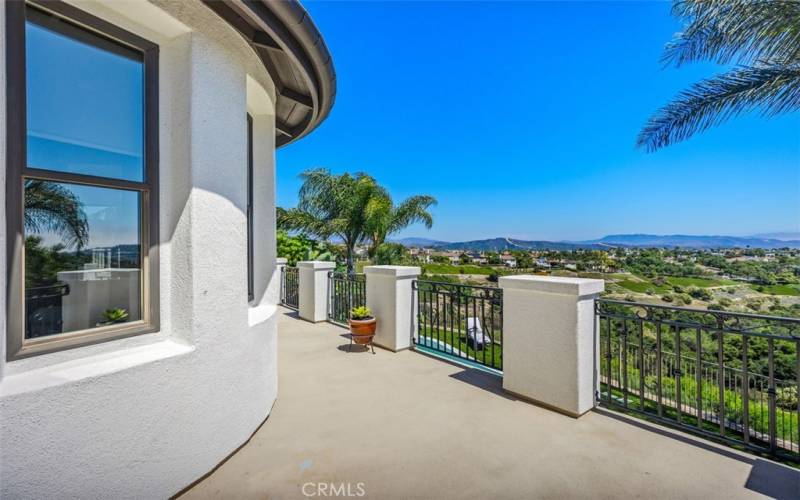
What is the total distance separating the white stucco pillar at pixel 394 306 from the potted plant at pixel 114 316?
3.92m

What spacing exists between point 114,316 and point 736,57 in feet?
30.3

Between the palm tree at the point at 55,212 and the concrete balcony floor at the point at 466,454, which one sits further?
the concrete balcony floor at the point at 466,454

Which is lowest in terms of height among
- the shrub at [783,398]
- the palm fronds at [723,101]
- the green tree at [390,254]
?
the shrub at [783,398]

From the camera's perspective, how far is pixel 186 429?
2482 millimetres

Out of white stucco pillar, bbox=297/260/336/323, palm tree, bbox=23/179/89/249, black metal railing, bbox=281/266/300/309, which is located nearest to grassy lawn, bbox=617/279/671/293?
white stucco pillar, bbox=297/260/336/323

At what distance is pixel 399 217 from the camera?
50.2 feet

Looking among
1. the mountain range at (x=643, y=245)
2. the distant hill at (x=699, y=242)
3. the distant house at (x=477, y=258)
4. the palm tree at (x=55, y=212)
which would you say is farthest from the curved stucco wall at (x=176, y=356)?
the distant house at (x=477, y=258)

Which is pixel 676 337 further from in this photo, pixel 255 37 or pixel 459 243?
pixel 459 243

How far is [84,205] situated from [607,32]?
515 inches

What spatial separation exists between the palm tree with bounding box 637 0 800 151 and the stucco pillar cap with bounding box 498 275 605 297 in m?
4.91

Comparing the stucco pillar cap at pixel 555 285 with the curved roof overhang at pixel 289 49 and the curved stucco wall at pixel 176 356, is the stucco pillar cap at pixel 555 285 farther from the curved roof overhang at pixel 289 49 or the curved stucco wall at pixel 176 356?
the curved roof overhang at pixel 289 49

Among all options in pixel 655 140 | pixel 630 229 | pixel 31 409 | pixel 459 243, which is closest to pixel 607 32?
pixel 655 140

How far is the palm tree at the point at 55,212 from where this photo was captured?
2.01 m

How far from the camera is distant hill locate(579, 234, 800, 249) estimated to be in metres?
19.0
